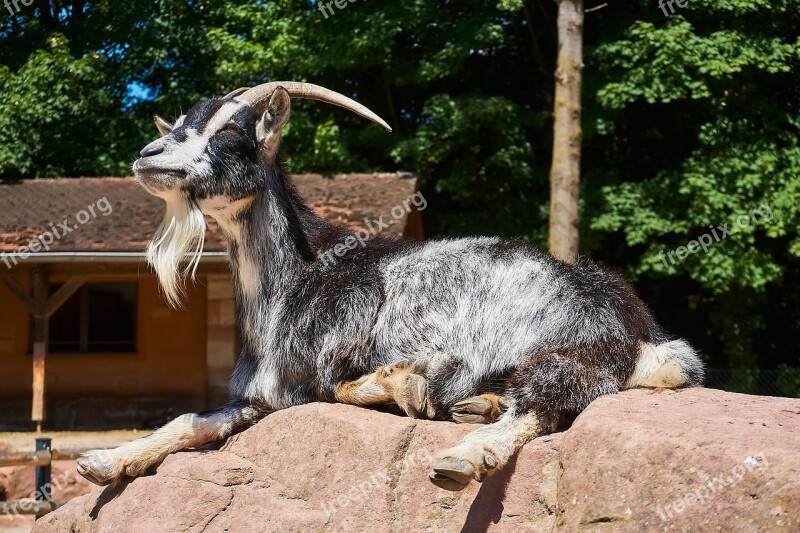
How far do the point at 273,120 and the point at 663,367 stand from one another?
80.3 inches

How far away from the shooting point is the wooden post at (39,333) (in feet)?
37.2

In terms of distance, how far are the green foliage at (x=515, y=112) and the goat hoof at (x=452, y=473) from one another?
981cm

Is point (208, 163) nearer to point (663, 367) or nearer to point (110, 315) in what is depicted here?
point (663, 367)

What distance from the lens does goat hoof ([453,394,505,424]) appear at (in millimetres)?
3709

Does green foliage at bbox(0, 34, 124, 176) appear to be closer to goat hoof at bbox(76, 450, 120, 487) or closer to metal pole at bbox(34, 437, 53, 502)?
metal pole at bbox(34, 437, 53, 502)

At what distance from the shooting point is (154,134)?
1588 centimetres

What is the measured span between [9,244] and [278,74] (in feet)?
17.7

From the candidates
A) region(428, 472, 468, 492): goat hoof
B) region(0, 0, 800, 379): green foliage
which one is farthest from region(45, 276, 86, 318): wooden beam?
region(428, 472, 468, 492): goat hoof

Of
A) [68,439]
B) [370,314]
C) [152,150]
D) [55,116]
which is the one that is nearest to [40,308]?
[68,439]

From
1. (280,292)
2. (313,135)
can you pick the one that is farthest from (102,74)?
(280,292)

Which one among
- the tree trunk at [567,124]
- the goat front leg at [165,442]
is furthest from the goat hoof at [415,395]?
the tree trunk at [567,124]

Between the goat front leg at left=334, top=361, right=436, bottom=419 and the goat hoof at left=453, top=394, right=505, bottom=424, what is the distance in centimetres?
16

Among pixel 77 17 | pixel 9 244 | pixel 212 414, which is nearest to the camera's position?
pixel 212 414

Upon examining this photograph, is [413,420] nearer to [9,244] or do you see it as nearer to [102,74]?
[9,244]
